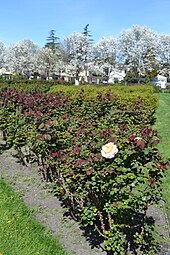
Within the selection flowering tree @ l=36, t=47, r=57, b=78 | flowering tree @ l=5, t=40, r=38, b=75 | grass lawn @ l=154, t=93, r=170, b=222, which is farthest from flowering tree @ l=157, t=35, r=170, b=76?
grass lawn @ l=154, t=93, r=170, b=222

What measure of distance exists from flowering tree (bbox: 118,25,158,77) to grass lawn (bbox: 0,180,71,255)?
4275 cm

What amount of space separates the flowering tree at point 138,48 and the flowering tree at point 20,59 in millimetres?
14475

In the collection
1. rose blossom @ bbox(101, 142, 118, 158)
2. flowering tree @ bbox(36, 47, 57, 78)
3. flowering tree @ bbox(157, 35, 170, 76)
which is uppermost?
flowering tree @ bbox(157, 35, 170, 76)

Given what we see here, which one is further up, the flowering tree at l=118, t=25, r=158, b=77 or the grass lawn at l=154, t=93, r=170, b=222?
the flowering tree at l=118, t=25, r=158, b=77

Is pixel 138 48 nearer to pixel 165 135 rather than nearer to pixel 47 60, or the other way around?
pixel 47 60

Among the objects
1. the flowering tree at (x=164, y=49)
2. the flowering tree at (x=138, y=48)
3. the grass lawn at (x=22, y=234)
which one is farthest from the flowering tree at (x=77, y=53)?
the grass lawn at (x=22, y=234)

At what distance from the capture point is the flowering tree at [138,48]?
44.0 m

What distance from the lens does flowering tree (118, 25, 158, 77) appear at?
44.0 meters

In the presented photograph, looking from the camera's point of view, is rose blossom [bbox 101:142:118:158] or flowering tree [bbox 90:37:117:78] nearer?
rose blossom [bbox 101:142:118:158]

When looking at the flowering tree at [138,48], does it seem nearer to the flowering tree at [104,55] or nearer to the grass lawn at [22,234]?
the flowering tree at [104,55]

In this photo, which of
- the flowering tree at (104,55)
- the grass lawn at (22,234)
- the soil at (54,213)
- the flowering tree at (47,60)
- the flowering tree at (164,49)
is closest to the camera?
the grass lawn at (22,234)

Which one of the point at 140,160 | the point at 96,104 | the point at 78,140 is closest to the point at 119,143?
the point at 140,160

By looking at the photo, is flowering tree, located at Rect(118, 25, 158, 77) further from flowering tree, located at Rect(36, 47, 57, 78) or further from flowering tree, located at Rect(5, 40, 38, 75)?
flowering tree, located at Rect(5, 40, 38, 75)

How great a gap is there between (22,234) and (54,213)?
54 centimetres
